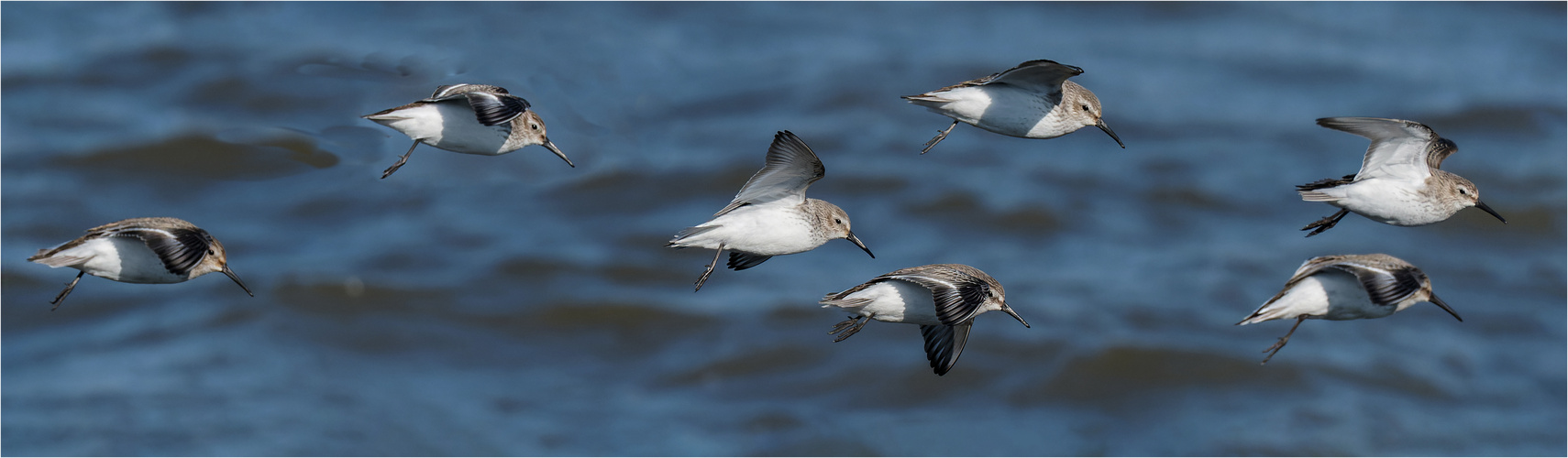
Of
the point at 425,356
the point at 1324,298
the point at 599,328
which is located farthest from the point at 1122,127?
the point at 1324,298

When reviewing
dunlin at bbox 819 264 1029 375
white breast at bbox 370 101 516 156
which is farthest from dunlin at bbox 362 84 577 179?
dunlin at bbox 819 264 1029 375

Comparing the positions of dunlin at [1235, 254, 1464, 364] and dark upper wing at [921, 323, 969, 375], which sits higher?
dunlin at [1235, 254, 1464, 364]

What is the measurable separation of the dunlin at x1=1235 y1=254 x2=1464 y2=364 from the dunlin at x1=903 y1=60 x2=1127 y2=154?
181 centimetres

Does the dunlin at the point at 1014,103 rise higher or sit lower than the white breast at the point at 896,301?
higher

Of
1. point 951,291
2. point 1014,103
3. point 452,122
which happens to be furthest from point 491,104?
point 1014,103

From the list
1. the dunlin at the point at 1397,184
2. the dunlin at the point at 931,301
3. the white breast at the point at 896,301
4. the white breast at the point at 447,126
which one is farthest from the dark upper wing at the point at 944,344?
the white breast at the point at 447,126

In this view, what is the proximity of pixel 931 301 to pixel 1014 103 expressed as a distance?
5.86 feet

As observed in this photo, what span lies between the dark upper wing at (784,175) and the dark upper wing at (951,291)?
100 cm

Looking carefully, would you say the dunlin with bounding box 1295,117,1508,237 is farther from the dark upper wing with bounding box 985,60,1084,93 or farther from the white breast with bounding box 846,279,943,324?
the white breast with bounding box 846,279,943,324

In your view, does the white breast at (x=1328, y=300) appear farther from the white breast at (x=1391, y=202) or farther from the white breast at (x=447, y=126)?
the white breast at (x=447, y=126)

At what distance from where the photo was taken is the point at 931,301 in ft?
38.2

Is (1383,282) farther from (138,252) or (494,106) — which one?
(138,252)

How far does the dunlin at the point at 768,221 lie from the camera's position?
11242 mm

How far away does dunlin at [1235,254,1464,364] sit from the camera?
10.2m
